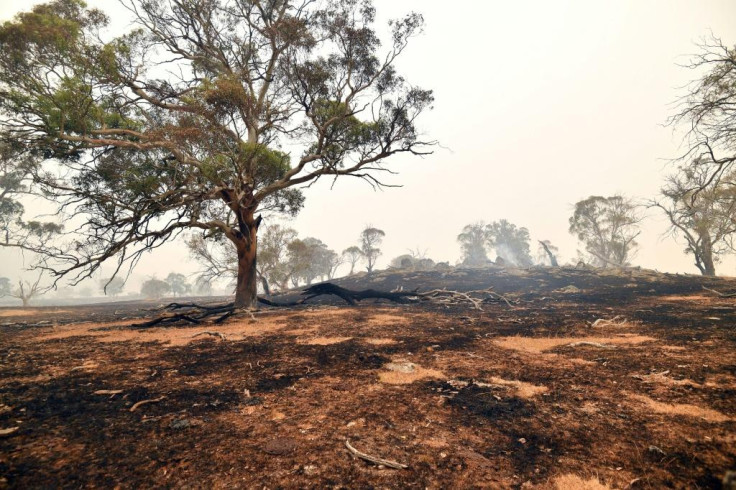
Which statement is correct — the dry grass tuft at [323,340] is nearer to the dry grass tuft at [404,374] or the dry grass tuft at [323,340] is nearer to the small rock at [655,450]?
the dry grass tuft at [404,374]

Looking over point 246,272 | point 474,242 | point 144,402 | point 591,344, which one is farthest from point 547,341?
point 474,242

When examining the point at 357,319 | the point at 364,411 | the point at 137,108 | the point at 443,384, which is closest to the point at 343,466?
the point at 364,411

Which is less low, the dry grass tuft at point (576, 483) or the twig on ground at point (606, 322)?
the dry grass tuft at point (576, 483)

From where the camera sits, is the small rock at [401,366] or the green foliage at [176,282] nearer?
the small rock at [401,366]

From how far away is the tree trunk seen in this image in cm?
1355

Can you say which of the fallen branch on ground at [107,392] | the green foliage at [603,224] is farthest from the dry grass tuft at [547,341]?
the green foliage at [603,224]

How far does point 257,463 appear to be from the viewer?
245 centimetres

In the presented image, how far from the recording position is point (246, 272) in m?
13.6

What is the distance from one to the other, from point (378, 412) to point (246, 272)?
11794 mm

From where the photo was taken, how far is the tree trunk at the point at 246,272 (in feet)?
44.5

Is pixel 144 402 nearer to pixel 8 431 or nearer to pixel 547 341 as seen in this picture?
pixel 8 431

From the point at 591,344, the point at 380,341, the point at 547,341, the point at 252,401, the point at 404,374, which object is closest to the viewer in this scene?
the point at 252,401

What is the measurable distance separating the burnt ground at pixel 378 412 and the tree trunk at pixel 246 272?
642 cm

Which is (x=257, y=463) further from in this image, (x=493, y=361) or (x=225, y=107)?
(x=225, y=107)
